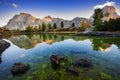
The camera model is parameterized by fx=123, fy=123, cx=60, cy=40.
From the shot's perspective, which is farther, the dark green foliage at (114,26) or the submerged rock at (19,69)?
the dark green foliage at (114,26)

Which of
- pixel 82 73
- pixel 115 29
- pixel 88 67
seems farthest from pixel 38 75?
pixel 115 29

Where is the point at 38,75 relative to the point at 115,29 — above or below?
below

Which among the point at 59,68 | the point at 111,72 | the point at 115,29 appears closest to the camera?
the point at 111,72

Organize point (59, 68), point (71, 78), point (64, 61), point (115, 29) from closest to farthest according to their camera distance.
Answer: point (71, 78) < point (59, 68) < point (64, 61) < point (115, 29)

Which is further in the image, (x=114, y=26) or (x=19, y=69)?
(x=114, y=26)

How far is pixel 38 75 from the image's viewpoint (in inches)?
637

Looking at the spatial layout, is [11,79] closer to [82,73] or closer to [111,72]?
[82,73]

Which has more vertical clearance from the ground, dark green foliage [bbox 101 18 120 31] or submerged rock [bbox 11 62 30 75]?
dark green foliage [bbox 101 18 120 31]

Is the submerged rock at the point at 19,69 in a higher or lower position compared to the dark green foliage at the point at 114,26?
lower

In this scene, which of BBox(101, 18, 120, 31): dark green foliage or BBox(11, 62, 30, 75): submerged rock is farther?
BBox(101, 18, 120, 31): dark green foliage

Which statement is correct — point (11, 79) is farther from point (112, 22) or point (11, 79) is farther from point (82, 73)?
point (112, 22)

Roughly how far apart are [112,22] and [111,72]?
67.1 meters

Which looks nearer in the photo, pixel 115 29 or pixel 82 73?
pixel 82 73

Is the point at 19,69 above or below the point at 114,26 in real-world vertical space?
below
